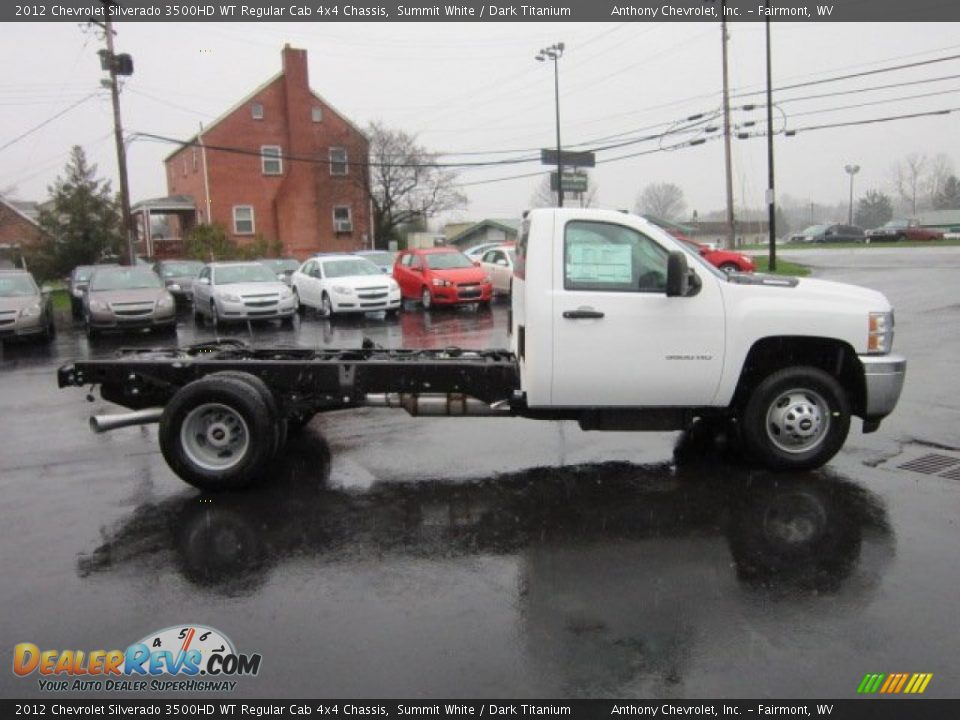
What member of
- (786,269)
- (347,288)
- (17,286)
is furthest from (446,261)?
(786,269)

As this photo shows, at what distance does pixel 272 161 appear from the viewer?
155 ft

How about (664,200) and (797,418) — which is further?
(664,200)

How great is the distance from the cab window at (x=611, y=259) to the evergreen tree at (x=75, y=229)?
3693cm

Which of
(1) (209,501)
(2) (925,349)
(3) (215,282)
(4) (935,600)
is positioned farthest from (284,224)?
(4) (935,600)

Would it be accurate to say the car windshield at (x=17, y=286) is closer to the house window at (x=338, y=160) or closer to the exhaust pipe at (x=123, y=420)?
the exhaust pipe at (x=123, y=420)

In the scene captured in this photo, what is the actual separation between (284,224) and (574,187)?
17413 millimetres

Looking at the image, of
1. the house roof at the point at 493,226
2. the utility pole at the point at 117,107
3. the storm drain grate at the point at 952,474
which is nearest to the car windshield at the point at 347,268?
the utility pole at the point at 117,107

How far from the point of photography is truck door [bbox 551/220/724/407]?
610cm

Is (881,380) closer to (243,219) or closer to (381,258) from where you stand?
(381,258)

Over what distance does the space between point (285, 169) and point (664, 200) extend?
44487mm

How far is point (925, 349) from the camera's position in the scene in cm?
1269

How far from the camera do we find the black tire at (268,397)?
6.33 metres
